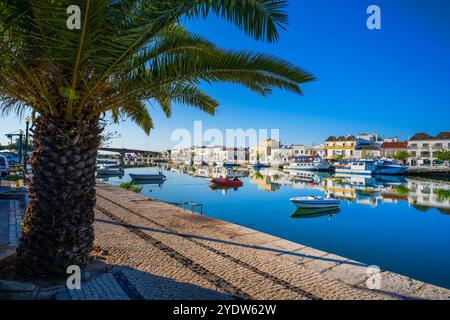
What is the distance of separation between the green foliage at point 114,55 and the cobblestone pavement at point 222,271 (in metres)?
2.92

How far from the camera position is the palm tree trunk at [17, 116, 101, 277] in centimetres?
A: 399

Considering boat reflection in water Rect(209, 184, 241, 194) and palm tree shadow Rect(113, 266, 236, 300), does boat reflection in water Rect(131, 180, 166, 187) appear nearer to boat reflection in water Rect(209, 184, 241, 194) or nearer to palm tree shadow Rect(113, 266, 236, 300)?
boat reflection in water Rect(209, 184, 241, 194)

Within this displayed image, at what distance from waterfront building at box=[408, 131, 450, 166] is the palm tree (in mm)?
86199

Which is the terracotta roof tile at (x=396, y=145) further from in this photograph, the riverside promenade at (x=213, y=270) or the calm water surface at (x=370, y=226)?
the riverside promenade at (x=213, y=270)

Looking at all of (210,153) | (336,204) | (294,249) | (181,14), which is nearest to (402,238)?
(336,204)

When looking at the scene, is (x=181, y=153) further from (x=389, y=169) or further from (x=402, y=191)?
(x=402, y=191)

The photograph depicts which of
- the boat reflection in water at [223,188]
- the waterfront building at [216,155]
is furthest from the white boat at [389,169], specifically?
the waterfront building at [216,155]

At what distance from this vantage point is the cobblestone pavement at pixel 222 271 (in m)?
4.39

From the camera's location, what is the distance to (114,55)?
3.87m

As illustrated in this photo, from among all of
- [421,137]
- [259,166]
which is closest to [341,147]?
[421,137]

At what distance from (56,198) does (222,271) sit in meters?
3.25

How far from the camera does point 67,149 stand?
4.02m

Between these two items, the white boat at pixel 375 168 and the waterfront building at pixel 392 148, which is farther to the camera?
the waterfront building at pixel 392 148
